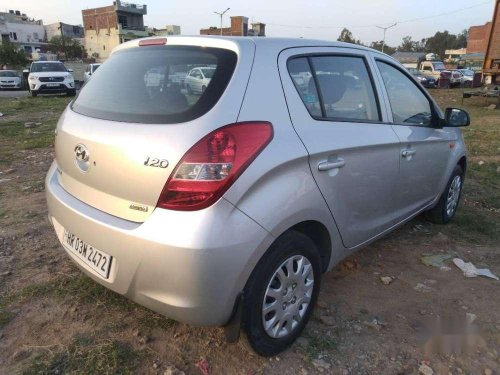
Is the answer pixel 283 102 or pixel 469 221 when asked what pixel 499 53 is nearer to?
pixel 469 221

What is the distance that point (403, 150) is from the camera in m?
3.20

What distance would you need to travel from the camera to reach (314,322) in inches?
106

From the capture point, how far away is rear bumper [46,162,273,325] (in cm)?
186

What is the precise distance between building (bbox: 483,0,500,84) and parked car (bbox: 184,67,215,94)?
55.6 ft

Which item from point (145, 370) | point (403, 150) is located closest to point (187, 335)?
point (145, 370)

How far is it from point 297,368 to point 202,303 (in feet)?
2.45

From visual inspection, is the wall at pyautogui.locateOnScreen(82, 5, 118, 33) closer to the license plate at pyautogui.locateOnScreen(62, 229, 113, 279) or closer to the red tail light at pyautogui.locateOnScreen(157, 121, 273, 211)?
the license plate at pyautogui.locateOnScreen(62, 229, 113, 279)

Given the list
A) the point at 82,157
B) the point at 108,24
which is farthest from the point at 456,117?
the point at 108,24

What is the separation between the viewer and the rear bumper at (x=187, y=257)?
6.09 ft

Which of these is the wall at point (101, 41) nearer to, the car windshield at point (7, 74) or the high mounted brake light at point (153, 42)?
the car windshield at point (7, 74)

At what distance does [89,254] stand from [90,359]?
0.57m

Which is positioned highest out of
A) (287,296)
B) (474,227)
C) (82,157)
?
(82,157)

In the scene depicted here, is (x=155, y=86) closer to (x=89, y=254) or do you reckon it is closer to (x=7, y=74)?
(x=89, y=254)

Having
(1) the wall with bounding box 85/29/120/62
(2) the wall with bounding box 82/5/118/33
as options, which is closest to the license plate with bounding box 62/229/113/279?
(1) the wall with bounding box 85/29/120/62
